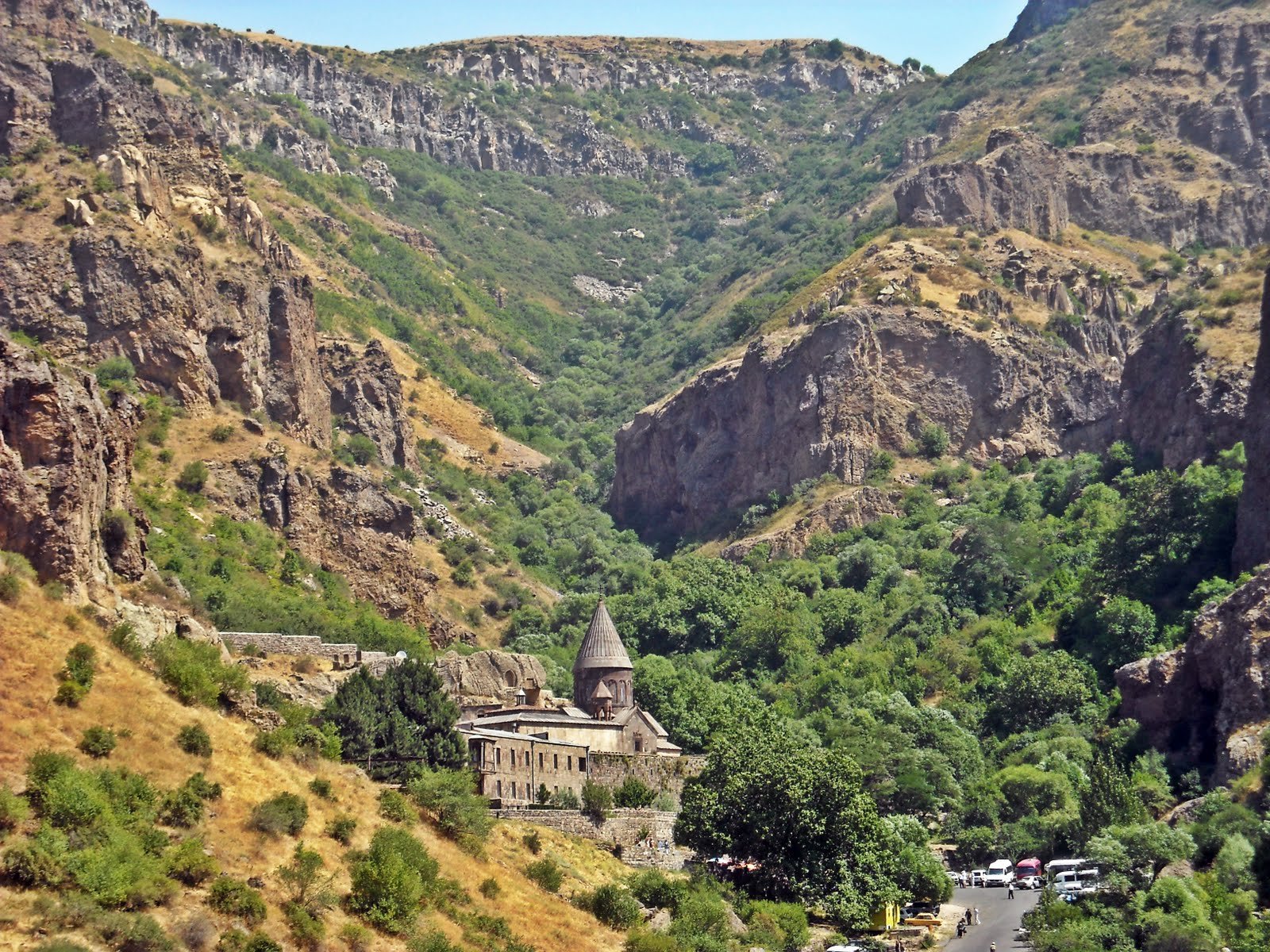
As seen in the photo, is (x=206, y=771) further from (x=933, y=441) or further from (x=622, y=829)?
(x=933, y=441)

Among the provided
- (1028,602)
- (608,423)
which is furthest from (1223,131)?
(1028,602)

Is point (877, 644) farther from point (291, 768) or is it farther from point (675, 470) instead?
point (291, 768)

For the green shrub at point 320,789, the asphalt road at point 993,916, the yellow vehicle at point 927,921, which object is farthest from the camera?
the yellow vehicle at point 927,921

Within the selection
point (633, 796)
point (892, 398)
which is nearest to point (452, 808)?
point (633, 796)

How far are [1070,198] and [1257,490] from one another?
6163cm

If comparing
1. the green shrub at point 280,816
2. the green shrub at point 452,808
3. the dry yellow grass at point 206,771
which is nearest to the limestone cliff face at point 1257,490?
the green shrub at point 452,808

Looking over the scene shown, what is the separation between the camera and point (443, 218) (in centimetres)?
19875

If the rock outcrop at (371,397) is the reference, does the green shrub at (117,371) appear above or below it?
below

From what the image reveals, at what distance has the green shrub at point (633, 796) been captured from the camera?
237ft

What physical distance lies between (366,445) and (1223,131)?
252ft

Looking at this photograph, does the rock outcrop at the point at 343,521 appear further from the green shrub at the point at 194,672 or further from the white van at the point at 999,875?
the green shrub at the point at 194,672

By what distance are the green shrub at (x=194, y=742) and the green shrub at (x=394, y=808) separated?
6176 mm

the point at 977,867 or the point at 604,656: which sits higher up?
the point at 604,656

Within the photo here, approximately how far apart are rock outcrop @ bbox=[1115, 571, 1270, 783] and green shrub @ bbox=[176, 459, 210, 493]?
39359 millimetres
